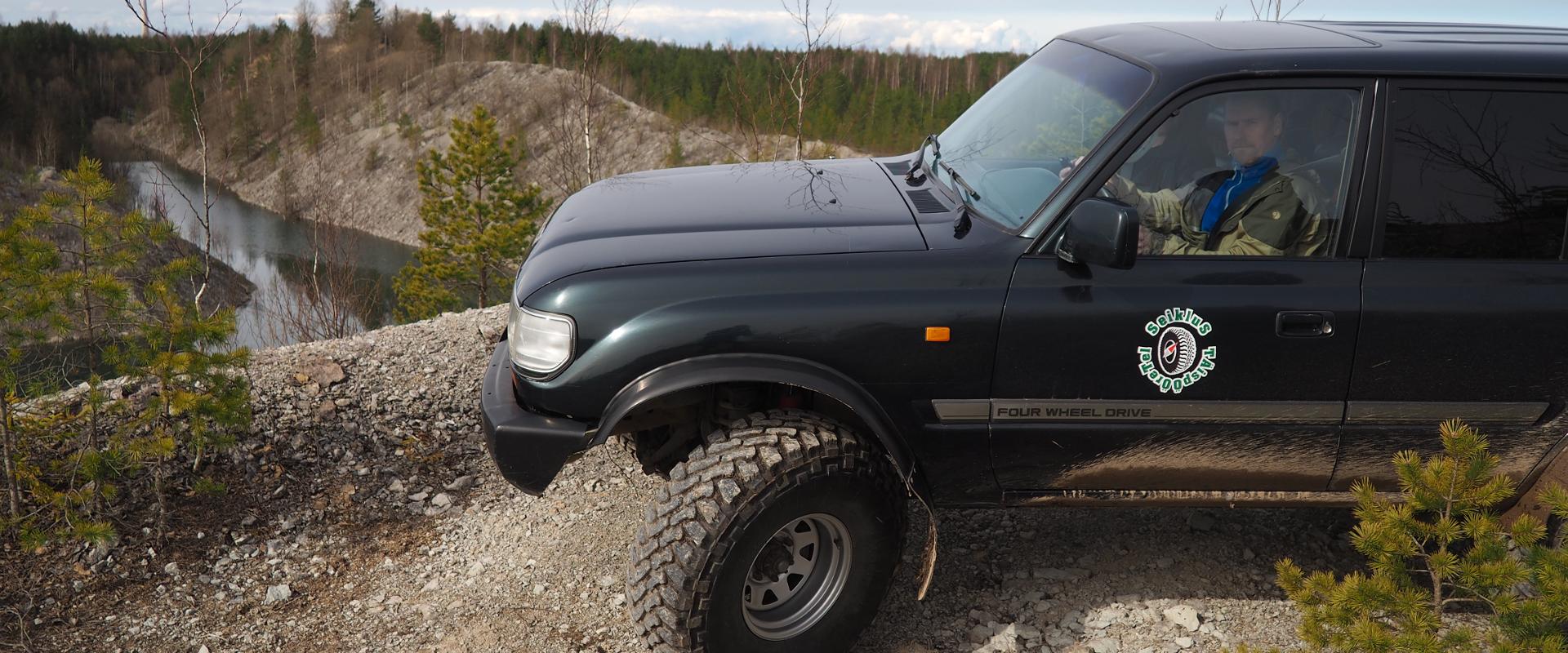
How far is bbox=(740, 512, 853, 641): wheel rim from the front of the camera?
131 inches

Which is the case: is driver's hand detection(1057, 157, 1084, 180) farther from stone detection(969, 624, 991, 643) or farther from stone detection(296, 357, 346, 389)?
stone detection(296, 357, 346, 389)

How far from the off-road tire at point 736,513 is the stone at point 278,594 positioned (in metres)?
1.66

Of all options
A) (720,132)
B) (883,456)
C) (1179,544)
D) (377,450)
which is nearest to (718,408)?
(883,456)

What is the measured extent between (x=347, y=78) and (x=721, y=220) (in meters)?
89.4

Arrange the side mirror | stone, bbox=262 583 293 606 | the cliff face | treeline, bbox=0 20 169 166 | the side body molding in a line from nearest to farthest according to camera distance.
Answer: the side mirror, the side body molding, stone, bbox=262 583 293 606, treeline, bbox=0 20 169 166, the cliff face

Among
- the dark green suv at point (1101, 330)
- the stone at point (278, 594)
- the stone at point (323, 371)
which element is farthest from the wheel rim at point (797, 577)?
the stone at point (323, 371)

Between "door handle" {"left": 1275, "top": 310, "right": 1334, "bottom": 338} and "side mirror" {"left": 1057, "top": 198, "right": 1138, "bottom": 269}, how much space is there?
55 centimetres

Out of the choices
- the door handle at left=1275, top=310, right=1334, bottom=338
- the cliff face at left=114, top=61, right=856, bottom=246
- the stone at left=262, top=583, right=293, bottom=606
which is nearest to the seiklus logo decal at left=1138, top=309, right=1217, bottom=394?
the door handle at left=1275, top=310, right=1334, bottom=338

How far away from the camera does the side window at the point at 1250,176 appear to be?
10.6 feet

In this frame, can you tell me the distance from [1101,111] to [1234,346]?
0.88 metres

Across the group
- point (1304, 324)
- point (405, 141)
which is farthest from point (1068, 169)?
point (405, 141)

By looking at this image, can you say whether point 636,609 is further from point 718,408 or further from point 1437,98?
point 1437,98

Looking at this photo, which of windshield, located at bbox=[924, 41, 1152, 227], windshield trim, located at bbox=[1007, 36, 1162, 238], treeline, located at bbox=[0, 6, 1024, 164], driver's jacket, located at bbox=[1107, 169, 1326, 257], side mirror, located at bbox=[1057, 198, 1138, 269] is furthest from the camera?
treeline, located at bbox=[0, 6, 1024, 164]

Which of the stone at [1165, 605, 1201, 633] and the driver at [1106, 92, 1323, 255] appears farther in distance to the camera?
the stone at [1165, 605, 1201, 633]
